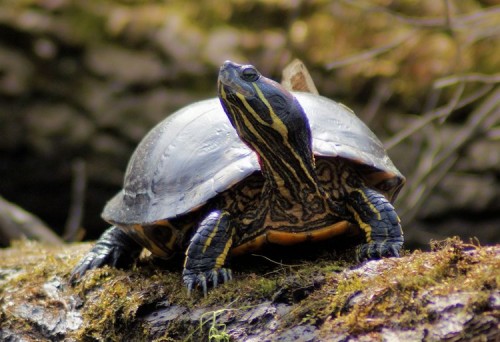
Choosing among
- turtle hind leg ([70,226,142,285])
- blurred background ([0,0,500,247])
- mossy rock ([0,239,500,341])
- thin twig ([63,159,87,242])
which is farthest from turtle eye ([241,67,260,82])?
blurred background ([0,0,500,247])

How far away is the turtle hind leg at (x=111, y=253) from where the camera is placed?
149 inches

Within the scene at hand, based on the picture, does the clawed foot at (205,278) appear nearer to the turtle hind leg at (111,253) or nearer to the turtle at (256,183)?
the turtle at (256,183)

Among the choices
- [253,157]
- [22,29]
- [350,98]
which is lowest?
[350,98]

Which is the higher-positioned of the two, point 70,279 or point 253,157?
point 253,157

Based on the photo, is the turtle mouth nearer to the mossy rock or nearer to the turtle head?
the turtle head

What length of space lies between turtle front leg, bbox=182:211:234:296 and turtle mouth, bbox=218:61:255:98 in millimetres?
593

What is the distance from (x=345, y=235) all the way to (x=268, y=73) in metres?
5.75

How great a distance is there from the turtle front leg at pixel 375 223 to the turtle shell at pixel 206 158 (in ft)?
0.66

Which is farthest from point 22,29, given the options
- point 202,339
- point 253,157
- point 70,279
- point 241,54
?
point 202,339

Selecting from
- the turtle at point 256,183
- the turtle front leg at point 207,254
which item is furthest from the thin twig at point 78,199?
the turtle front leg at point 207,254

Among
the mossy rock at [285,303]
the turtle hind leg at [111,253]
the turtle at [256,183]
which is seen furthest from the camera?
the turtle hind leg at [111,253]

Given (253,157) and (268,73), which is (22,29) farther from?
(253,157)

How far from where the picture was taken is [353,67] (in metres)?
8.84

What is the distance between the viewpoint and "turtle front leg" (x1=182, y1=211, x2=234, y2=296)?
3.04m
